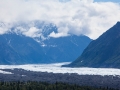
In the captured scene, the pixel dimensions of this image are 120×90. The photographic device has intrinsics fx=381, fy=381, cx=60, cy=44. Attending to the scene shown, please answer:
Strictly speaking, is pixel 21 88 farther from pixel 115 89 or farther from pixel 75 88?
pixel 115 89

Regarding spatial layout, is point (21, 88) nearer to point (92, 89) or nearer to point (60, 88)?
point (60, 88)

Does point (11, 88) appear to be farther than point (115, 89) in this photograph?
No

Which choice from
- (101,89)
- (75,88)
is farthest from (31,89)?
(101,89)

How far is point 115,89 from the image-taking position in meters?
93.8

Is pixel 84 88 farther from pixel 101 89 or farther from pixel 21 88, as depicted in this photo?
pixel 21 88

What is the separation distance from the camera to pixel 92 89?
88938mm

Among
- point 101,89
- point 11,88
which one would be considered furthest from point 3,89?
point 101,89

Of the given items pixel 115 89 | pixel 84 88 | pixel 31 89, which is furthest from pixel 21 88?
pixel 115 89

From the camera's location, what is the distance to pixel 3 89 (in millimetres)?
85688

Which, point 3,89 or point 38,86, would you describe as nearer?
point 3,89

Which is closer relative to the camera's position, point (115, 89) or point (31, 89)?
point (31, 89)

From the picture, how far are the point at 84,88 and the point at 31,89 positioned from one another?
41.9 feet

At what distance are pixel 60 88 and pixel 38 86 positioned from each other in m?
5.61

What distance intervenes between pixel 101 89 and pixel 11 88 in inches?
835
